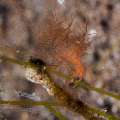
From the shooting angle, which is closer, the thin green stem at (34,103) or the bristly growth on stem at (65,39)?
the bristly growth on stem at (65,39)

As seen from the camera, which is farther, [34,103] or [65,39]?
[34,103]

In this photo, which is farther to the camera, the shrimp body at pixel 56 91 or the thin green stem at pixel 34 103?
the thin green stem at pixel 34 103

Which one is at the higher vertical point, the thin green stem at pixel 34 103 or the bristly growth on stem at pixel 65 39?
the bristly growth on stem at pixel 65 39

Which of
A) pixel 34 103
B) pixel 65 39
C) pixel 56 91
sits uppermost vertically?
pixel 65 39

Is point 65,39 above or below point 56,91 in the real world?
above

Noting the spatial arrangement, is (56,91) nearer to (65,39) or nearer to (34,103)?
(34,103)

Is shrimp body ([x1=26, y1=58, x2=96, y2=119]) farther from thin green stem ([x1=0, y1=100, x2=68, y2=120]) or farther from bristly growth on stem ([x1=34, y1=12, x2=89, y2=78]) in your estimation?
bristly growth on stem ([x1=34, y1=12, x2=89, y2=78])

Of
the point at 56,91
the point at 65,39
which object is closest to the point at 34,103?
the point at 56,91

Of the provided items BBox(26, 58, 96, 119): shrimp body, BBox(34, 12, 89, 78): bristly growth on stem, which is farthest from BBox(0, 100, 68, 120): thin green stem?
BBox(34, 12, 89, 78): bristly growth on stem

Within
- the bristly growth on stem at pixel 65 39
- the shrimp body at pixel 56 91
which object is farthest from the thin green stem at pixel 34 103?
the bristly growth on stem at pixel 65 39

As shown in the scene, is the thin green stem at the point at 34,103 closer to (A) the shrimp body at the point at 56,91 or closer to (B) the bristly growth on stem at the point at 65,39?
(A) the shrimp body at the point at 56,91

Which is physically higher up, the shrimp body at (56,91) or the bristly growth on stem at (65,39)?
the bristly growth on stem at (65,39)

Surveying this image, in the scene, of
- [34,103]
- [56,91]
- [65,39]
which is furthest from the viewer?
[34,103]

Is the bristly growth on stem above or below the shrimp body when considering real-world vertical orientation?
above
